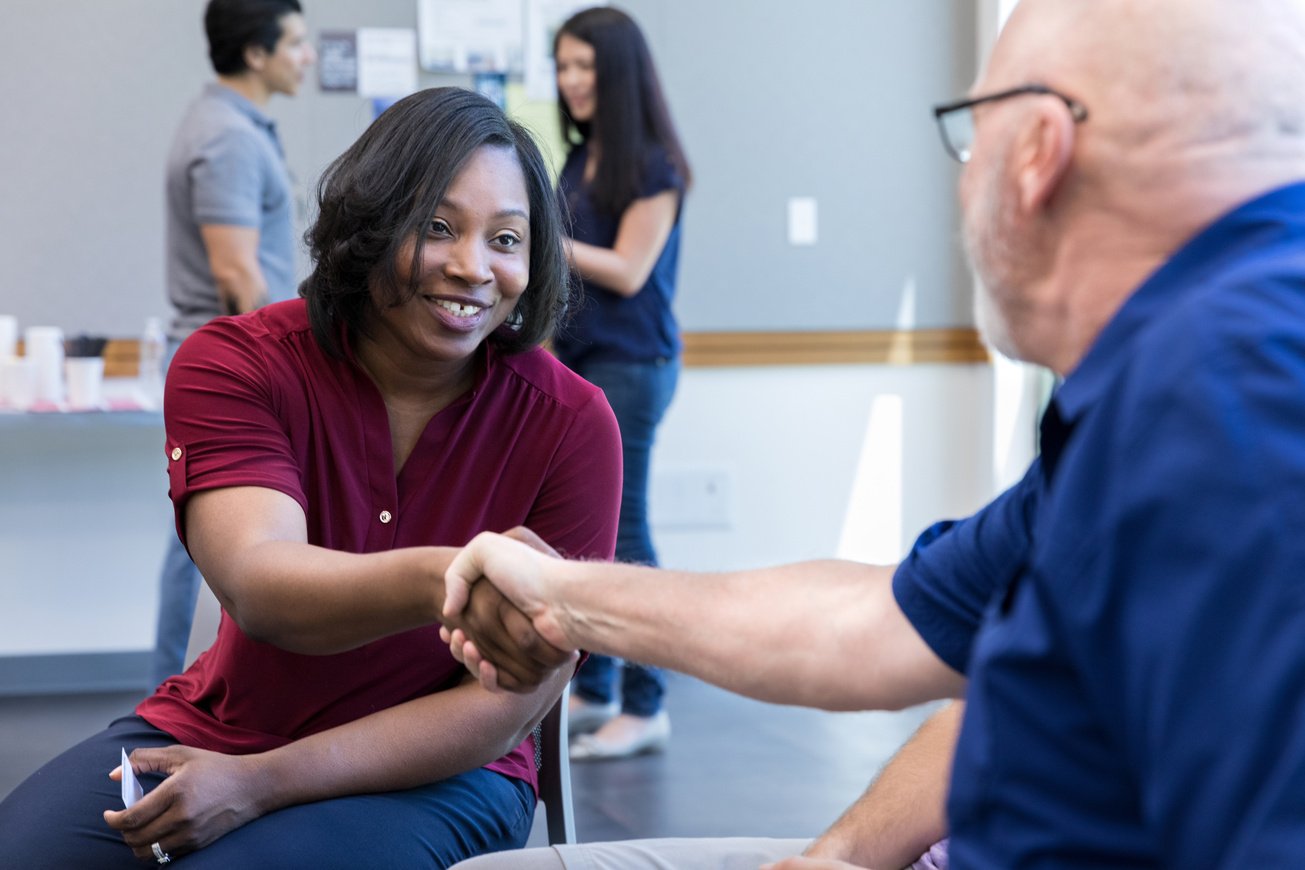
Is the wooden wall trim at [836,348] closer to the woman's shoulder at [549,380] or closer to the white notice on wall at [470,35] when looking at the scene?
the white notice on wall at [470,35]

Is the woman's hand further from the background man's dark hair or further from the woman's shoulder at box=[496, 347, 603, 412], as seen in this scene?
the background man's dark hair

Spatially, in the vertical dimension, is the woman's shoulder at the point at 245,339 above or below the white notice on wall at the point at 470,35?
below

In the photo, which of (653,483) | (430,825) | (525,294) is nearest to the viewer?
(430,825)

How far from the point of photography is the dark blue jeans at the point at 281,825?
1.34 metres

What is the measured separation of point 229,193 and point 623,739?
61.3 inches

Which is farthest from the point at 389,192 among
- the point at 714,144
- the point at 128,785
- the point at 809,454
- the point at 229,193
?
the point at 809,454

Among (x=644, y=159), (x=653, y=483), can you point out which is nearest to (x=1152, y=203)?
(x=644, y=159)

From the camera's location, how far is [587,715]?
345cm

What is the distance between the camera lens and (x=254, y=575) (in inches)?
54.1

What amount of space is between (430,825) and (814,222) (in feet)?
11.4

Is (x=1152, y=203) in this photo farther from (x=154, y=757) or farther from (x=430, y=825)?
(x=154, y=757)

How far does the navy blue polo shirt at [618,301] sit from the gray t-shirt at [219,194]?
0.70 meters

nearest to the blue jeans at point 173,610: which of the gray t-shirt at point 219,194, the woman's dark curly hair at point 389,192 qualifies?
the gray t-shirt at point 219,194

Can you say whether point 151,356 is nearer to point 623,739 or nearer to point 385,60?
point 385,60
